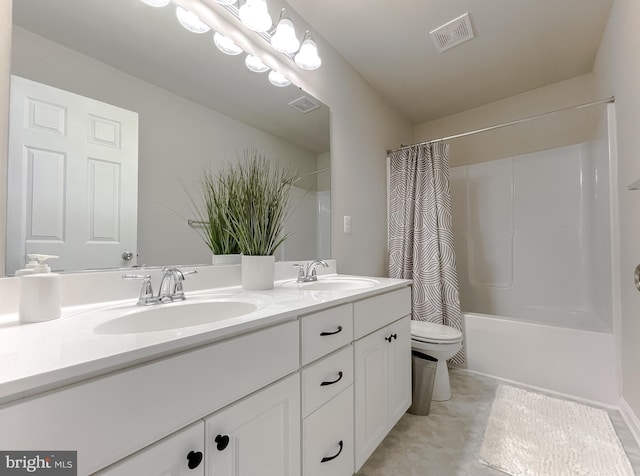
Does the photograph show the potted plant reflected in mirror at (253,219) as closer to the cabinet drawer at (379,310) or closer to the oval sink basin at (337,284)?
the oval sink basin at (337,284)

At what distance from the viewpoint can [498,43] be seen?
5.64ft

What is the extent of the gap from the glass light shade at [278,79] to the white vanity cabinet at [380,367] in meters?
1.21

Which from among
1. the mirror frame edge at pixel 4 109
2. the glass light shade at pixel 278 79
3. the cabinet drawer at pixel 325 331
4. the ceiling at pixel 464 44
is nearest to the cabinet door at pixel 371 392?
the cabinet drawer at pixel 325 331

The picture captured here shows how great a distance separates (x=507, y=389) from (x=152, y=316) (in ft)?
6.68

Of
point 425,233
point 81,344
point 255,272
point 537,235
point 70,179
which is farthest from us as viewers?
point 537,235

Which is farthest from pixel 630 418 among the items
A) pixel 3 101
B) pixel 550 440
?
pixel 3 101

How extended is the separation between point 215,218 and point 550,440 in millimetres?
1817

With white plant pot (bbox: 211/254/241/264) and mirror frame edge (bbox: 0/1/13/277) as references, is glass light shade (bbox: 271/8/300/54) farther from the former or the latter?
white plant pot (bbox: 211/254/241/264)

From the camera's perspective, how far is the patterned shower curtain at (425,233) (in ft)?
6.51

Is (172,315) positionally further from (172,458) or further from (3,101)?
(3,101)

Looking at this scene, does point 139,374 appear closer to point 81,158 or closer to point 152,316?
point 152,316

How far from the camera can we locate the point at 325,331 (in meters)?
0.87
